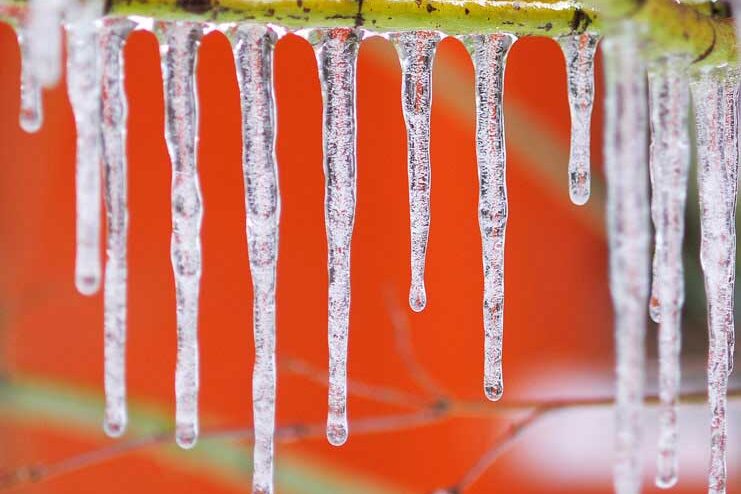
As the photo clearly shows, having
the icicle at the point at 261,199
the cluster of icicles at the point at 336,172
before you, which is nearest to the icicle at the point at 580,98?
the cluster of icicles at the point at 336,172

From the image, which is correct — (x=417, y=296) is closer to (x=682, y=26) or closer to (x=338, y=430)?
(x=338, y=430)

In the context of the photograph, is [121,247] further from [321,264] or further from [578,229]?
[578,229]

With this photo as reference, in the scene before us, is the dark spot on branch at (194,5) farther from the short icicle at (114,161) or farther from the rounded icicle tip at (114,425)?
the rounded icicle tip at (114,425)

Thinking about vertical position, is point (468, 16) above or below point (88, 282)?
above

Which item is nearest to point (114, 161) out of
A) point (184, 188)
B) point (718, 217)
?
point (184, 188)

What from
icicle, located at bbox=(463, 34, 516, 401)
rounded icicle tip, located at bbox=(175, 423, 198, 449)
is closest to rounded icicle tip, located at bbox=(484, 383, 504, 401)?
icicle, located at bbox=(463, 34, 516, 401)

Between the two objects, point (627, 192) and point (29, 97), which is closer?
point (627, 192)
